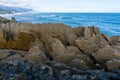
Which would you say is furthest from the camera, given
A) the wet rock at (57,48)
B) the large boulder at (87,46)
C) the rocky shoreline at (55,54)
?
the large boulder at (87,46)

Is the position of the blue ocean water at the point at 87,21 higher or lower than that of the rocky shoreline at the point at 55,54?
lower

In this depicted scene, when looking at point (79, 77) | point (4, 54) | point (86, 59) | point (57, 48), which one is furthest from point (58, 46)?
point (79, 77)

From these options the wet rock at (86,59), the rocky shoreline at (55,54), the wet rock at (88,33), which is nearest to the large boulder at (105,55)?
the rocky shoreline at (55,54)

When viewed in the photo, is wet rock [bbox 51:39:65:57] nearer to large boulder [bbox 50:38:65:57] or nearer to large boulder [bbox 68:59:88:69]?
large boulder [bbox 50:38:65:57]

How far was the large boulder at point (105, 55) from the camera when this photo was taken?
Answer: 50.9 ft

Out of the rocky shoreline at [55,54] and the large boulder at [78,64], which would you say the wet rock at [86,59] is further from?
the large boulder at [78,64]

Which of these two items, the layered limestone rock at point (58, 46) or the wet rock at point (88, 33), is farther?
the wet rock at point (88, 33)

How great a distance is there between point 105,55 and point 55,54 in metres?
2.76

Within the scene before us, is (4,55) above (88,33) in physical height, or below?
below

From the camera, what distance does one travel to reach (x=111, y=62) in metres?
14.6

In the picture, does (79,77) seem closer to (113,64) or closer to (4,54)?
(113,64)

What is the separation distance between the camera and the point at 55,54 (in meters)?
16.2

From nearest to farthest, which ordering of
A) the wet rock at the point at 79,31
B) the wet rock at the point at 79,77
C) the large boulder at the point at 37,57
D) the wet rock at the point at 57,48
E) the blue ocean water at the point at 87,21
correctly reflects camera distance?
the wet rock at the point at 79,77 < the large boulder at the point at 37,57 < the wet rock at the point at 57,48 < the wet rock at the point at 79,31 < the blue ocean water at the point at 87,21

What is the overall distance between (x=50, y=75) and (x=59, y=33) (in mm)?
5462
